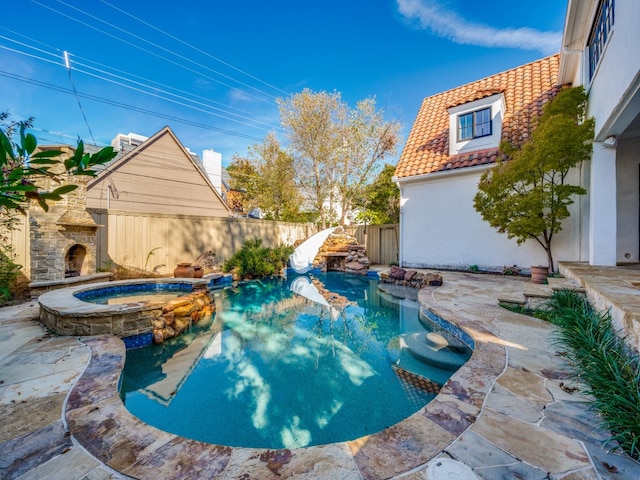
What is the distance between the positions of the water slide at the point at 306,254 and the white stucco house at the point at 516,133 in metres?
3.41

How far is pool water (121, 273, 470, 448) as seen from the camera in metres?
2.38

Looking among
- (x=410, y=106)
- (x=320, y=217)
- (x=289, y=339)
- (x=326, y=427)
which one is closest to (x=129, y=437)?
(x=326, y=427)

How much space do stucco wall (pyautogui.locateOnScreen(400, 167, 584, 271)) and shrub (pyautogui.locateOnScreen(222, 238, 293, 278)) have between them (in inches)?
187

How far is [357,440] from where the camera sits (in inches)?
68.8

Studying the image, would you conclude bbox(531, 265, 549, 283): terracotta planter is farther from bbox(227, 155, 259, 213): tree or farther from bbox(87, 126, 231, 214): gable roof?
bbox(87, 126, 231, 214): gable roof

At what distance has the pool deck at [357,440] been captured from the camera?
1.47 meters

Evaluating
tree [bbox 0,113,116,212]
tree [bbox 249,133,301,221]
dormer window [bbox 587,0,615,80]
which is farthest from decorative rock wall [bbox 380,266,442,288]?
tree [bbox 249,133,301,221]

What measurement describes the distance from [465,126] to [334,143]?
6063 millimetres

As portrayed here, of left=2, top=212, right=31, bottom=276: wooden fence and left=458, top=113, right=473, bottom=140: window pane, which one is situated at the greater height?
left=458, top=113, right=473, bottom=140: window pane

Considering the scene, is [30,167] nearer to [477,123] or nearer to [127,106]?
[477,123]

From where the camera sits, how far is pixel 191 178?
45.7 feet

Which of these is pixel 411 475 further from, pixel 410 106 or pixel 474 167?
pixel 410 106

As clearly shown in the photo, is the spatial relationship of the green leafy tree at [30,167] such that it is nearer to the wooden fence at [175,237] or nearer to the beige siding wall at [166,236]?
the wooden fence at [175,237]

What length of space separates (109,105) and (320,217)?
10.1 m
